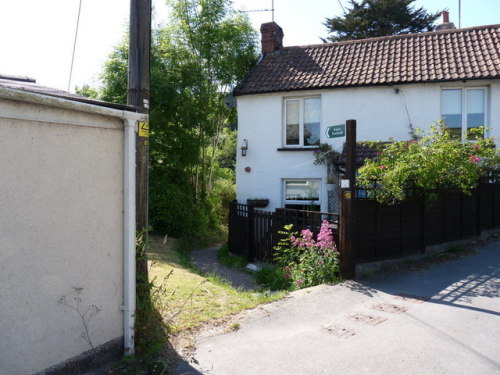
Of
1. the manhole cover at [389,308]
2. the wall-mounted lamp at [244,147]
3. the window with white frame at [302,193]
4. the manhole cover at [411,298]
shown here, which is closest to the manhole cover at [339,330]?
the manhole cover at [389,308]

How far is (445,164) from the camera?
8492 mm

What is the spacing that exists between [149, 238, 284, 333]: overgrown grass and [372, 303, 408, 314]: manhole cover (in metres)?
1.55

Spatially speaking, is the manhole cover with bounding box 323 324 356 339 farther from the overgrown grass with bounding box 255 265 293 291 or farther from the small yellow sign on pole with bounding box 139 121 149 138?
the small yellow sign on pole with bounding box 139 121 149 138

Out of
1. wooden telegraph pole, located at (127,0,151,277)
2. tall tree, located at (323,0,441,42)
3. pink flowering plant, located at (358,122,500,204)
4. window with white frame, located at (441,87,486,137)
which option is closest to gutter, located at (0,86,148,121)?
wooden telegraph pole, located at (127,0,151,277)

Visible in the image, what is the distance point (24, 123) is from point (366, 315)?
15.8 feet

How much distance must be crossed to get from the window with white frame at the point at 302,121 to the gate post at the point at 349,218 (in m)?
6.22

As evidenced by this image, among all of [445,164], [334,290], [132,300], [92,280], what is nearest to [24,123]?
[92,280]

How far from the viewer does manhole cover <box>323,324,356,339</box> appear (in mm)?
5266

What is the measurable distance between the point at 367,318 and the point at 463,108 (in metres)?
9.42

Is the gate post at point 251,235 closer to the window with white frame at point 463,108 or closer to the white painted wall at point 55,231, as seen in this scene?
the window with white frame at point 463,108

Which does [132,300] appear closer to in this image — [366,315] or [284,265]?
[366,315]

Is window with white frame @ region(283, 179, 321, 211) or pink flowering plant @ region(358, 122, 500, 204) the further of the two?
window with white frame @ region(283, 179, 321, 211)

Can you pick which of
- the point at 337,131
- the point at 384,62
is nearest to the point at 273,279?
the point at 337,131

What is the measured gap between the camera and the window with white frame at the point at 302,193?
13.9 metres
